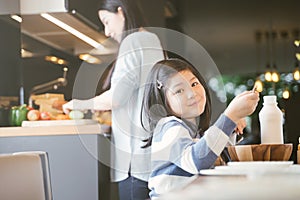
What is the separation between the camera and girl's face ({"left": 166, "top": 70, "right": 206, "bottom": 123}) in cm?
178

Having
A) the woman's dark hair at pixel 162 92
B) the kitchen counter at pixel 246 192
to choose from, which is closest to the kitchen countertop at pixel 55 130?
the woman's dark hair at pixel 162 92

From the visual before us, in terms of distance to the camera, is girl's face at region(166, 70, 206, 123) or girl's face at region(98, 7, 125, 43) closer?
girl's face at region(166, 70, 206, 123)

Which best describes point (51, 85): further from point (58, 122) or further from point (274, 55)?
point (274, 55)

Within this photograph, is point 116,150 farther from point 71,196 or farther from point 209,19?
point 209,19

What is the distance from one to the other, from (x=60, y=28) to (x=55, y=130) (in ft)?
5.43

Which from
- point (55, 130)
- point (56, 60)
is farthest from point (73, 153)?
point (56, 60)

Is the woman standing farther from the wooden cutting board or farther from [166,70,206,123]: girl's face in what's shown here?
[166,70,206,123]: girl's face

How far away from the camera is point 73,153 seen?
3256 millimetres

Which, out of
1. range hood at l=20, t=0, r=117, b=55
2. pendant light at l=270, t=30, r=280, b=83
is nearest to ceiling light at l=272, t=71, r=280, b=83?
pendant light at l=270, t=30, r=280, b=83

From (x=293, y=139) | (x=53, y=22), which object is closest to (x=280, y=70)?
(x=293, y=139)

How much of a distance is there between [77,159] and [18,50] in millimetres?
1460

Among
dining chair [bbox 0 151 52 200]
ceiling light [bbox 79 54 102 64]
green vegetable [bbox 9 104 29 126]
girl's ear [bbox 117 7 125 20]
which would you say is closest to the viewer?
dining chair [bbox 0 151 52 200]

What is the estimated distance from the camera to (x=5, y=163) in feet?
5.54

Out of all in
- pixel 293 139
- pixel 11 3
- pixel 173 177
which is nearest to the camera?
pixel 173 177
